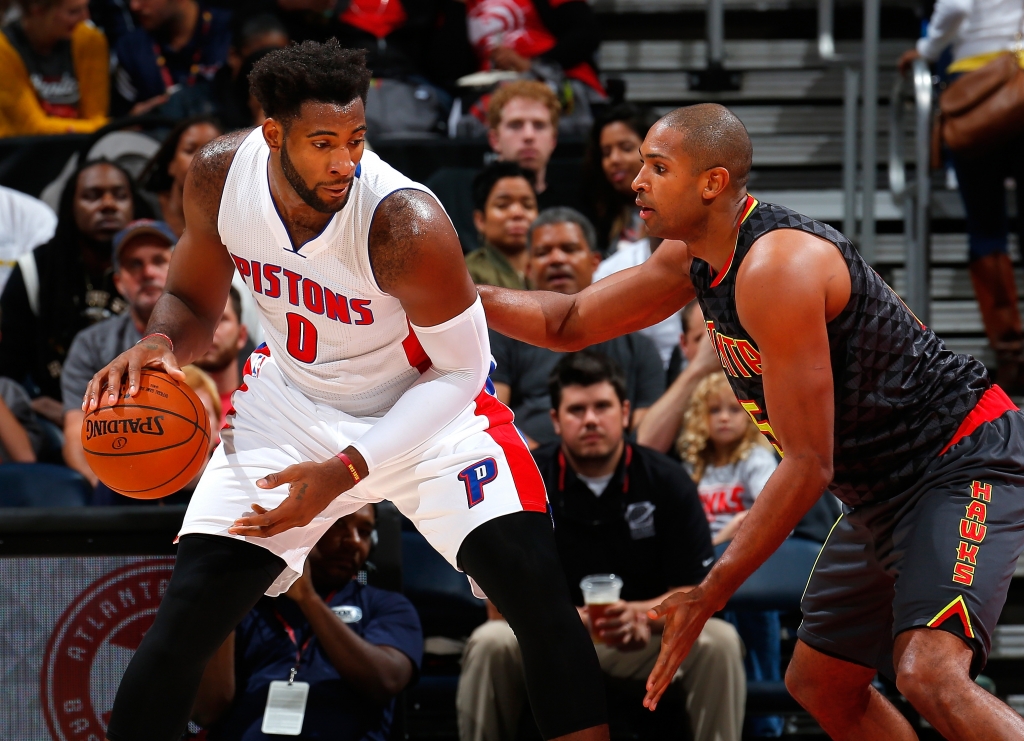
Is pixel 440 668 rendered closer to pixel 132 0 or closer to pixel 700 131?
pixel 700 131

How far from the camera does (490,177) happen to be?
17.8 ft

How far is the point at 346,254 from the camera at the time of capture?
2.81 metres

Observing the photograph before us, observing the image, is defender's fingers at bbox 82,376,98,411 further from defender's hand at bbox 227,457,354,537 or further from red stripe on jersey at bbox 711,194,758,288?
red stripe on jersey at bbox 711,194,758,288

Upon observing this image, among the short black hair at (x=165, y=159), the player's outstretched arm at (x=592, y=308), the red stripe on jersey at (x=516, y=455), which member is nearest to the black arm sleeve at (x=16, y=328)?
the short black hair at (x=165, y=159)

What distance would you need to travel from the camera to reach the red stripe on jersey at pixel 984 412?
2842mm

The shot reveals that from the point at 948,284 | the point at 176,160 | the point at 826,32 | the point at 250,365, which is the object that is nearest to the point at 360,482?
the point at 250,365

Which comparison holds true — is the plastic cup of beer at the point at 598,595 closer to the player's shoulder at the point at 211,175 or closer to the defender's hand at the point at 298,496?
the defender's hand at the point at 298,496

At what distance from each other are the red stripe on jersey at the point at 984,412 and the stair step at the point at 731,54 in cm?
445

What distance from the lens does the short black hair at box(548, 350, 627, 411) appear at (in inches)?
167

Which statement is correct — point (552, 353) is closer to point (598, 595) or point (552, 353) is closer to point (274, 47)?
point (598, 595)

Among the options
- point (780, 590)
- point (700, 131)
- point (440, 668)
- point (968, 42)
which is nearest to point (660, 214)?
point (700, 131)

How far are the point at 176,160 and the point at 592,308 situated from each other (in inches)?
115

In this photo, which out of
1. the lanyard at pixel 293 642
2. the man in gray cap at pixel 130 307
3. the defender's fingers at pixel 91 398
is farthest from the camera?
the man in gray cap at pixel 130 307

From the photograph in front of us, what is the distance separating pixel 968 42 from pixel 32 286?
172 inches
